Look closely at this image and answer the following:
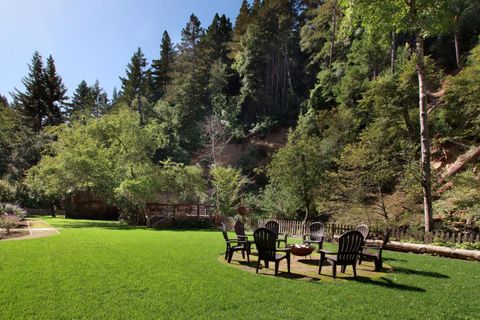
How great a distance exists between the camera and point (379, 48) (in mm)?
25578

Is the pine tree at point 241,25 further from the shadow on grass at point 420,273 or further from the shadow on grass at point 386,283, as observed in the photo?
the shadow on grass at point 386,283

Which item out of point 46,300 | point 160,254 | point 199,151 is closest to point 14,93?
point 199,151

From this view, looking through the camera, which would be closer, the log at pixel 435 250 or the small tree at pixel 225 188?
the log at pixel 435 250

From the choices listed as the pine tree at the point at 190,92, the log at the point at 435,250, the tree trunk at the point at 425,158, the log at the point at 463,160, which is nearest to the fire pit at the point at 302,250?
the log at the point at 435,250

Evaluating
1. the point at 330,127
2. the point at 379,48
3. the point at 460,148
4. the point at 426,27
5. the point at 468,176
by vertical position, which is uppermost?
the point at 379,48

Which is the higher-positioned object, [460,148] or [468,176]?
[460,148]

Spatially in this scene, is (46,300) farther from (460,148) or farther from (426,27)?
(460,148)

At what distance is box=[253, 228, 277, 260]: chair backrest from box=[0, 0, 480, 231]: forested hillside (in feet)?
28.3

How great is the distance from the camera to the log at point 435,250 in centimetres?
988

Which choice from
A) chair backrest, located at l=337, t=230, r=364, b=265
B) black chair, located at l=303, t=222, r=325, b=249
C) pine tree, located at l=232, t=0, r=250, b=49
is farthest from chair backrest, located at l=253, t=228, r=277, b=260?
pine tree, located at l=232, t=0, r=250, b=49

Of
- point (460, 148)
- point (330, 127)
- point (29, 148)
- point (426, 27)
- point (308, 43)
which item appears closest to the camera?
point (426, 27)

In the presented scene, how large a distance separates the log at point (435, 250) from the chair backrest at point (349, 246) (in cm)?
527

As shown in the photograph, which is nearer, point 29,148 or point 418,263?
point 418,263

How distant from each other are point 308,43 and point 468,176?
2489 cm
